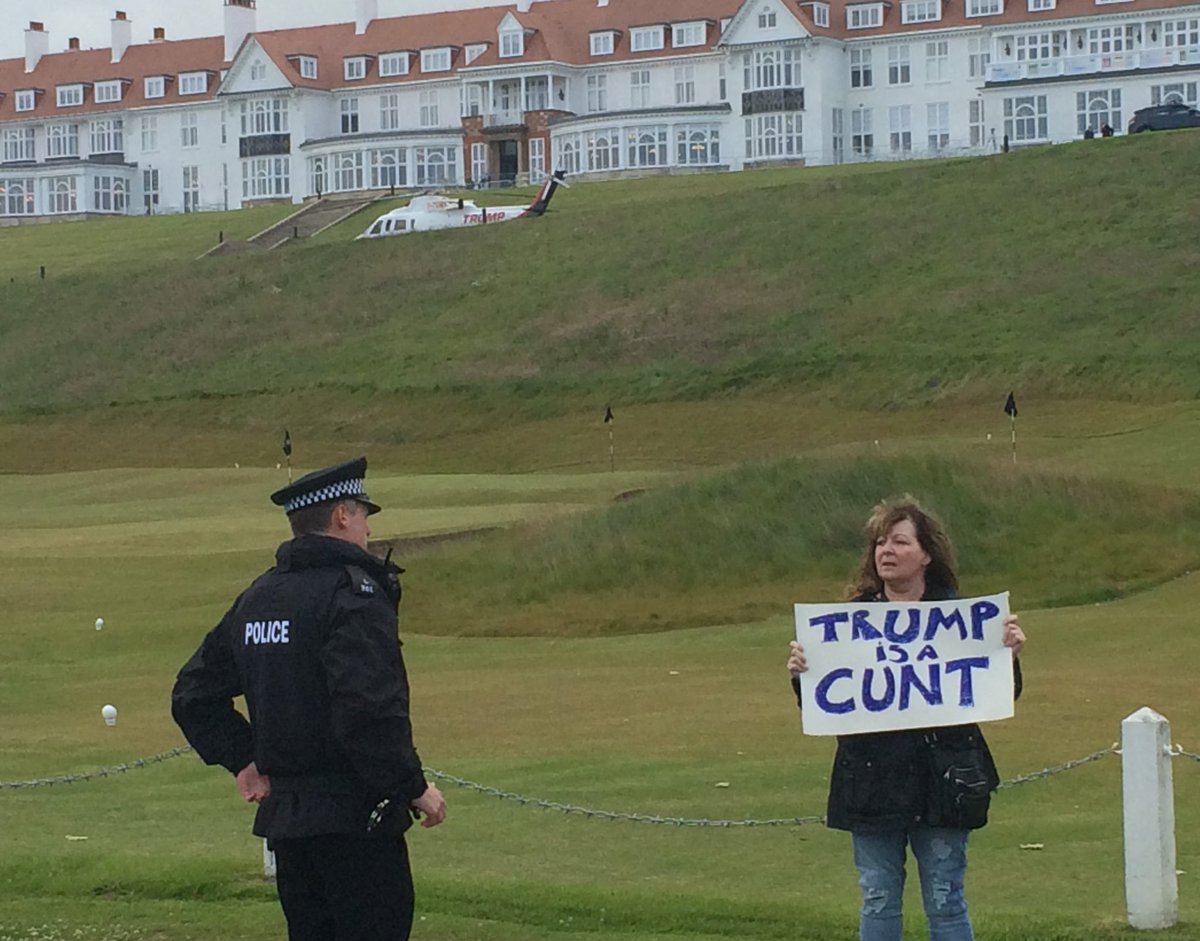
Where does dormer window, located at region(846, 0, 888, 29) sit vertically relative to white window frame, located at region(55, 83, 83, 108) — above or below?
below

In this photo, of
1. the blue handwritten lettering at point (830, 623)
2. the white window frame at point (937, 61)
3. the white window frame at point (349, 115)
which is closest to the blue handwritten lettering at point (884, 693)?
the blue handwritten lettering at point (830, 623)

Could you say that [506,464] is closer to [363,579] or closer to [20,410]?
[20,410]

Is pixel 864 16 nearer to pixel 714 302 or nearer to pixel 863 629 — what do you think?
pixel 714 302

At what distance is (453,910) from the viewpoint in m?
11.0

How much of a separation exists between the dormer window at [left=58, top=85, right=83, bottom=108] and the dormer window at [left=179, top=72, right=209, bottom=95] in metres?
8.12


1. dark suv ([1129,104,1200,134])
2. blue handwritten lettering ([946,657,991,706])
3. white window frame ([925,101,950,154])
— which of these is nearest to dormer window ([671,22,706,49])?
white window frame ([925,101,950,154])

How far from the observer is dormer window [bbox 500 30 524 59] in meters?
125

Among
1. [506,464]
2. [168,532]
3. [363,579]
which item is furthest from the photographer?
[506,464]

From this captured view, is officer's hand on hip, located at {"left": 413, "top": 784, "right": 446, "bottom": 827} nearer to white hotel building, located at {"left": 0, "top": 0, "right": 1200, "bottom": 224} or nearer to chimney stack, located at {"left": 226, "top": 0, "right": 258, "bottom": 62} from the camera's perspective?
white hotel building, located at {"left": 0, "top": 0, "right": 1200, "bottom": 224}

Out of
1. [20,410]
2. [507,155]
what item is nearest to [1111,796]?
[20,410]

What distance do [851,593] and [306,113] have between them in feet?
416

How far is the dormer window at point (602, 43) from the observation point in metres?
125

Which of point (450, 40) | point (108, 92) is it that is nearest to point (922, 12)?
point (450, 40)

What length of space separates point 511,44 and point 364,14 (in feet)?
51.1
